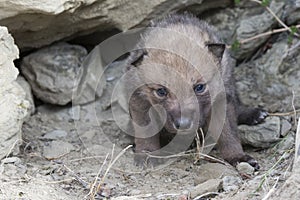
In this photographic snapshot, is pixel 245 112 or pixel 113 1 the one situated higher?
pixel 113 1

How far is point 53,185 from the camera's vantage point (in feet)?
12.3

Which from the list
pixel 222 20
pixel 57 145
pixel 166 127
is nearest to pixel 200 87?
pixel 166 127

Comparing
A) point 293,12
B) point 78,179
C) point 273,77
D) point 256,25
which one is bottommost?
point 78,179

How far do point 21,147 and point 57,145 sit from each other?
31 cm

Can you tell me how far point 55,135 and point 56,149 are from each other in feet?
1.10

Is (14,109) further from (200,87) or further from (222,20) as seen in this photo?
(222,20)

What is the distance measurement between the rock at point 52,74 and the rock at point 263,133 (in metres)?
1.54

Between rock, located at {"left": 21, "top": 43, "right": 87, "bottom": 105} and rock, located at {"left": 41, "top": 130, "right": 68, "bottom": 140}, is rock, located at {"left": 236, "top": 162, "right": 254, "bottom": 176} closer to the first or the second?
rock, located at {"left": 41, "top": 130, "right": 68, "bottom": 140}

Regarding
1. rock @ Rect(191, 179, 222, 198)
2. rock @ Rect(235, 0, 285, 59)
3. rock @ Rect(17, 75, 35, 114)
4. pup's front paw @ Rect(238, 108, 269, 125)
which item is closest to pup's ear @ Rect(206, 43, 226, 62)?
pup's front paw @ Rect(238, 108, 269, 125)

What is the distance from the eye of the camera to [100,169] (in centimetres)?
378

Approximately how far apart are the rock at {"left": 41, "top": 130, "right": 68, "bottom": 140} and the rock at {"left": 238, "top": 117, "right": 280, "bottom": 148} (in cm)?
143

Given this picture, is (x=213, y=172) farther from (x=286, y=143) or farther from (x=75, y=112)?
(x=75, y=112)

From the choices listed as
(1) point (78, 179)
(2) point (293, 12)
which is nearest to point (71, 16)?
(1) point (78, 179)

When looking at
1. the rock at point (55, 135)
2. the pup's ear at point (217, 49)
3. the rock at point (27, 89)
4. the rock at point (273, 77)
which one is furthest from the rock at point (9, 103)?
the rock at point (273, 77)
